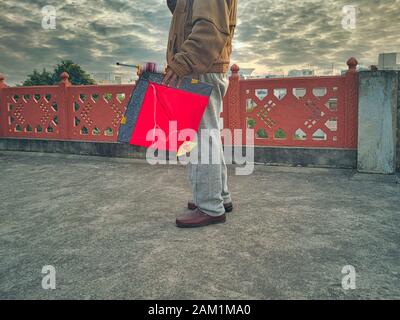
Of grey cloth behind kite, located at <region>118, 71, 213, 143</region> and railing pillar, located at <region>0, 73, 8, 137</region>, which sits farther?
railing pillar, located at <region>0, 73, 8, 137</region>

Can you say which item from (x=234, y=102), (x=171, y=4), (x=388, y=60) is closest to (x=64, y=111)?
(x=234, y=102)

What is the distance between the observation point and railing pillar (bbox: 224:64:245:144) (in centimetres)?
493

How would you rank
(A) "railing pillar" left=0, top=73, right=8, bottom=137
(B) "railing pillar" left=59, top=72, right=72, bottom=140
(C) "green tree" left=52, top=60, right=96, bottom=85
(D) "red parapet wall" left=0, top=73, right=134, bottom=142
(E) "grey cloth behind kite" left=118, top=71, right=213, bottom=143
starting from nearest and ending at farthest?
1. (E) "grey cloth behind kite" left=118, top=71, right=213, bottom=143
2. (D) "red parapet wall" left=0, top=73, right=134, bottom=142
3. (B) "railing pillar" left=59, top=72, right=72, bottom=140
4. (A) "railing pillar" left=0, top=73, right=8, bottom=137
5. (C) "green tree" left=52, top=60, right=96, bottom=85

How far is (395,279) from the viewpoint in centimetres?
165

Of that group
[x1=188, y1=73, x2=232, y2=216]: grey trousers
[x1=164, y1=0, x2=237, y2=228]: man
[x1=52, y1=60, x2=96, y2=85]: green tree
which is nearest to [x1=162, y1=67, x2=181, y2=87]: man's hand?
[x1=164, y1=0, x2=237, y2=228]: man

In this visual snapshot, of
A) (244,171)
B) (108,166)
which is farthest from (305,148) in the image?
(108,166)

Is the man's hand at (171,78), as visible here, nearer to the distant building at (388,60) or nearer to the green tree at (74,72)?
the distant building at (388,60)

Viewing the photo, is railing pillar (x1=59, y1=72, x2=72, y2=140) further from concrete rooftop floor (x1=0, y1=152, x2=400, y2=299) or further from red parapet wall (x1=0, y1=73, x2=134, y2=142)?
concrete rooftop floor (x1=0, y1=152, x2=400, y2=299)

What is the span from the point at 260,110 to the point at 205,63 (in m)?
2.76

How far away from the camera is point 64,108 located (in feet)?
20.0

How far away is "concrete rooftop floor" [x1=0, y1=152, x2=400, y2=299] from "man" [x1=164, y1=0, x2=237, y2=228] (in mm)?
189

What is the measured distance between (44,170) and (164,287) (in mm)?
3860

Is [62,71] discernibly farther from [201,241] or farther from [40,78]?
[201,241]
